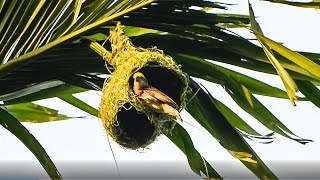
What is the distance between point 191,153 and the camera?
167cm

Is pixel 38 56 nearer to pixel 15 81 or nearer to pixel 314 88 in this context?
pixel 15 81

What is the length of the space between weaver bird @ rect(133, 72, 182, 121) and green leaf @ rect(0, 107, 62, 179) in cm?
61

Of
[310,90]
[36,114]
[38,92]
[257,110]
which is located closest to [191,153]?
[257,110]

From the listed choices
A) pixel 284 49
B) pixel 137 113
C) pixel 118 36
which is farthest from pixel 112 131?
pixel 284 49

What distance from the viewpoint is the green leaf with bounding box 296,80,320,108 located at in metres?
1.46

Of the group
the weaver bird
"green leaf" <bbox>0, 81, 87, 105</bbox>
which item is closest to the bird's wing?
the weaver bird

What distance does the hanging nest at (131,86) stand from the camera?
129 centimetres

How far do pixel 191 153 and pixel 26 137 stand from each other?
0.45 metres

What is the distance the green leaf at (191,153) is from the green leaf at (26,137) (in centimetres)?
34

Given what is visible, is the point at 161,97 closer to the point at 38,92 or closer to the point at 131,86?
the point at 131,86

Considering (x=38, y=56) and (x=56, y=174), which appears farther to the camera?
(x=56, y=174)

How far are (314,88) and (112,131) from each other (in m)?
0.46

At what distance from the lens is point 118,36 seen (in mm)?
1328

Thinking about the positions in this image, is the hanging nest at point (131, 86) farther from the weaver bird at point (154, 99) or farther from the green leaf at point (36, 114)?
the green leaf at point (36, 114)
